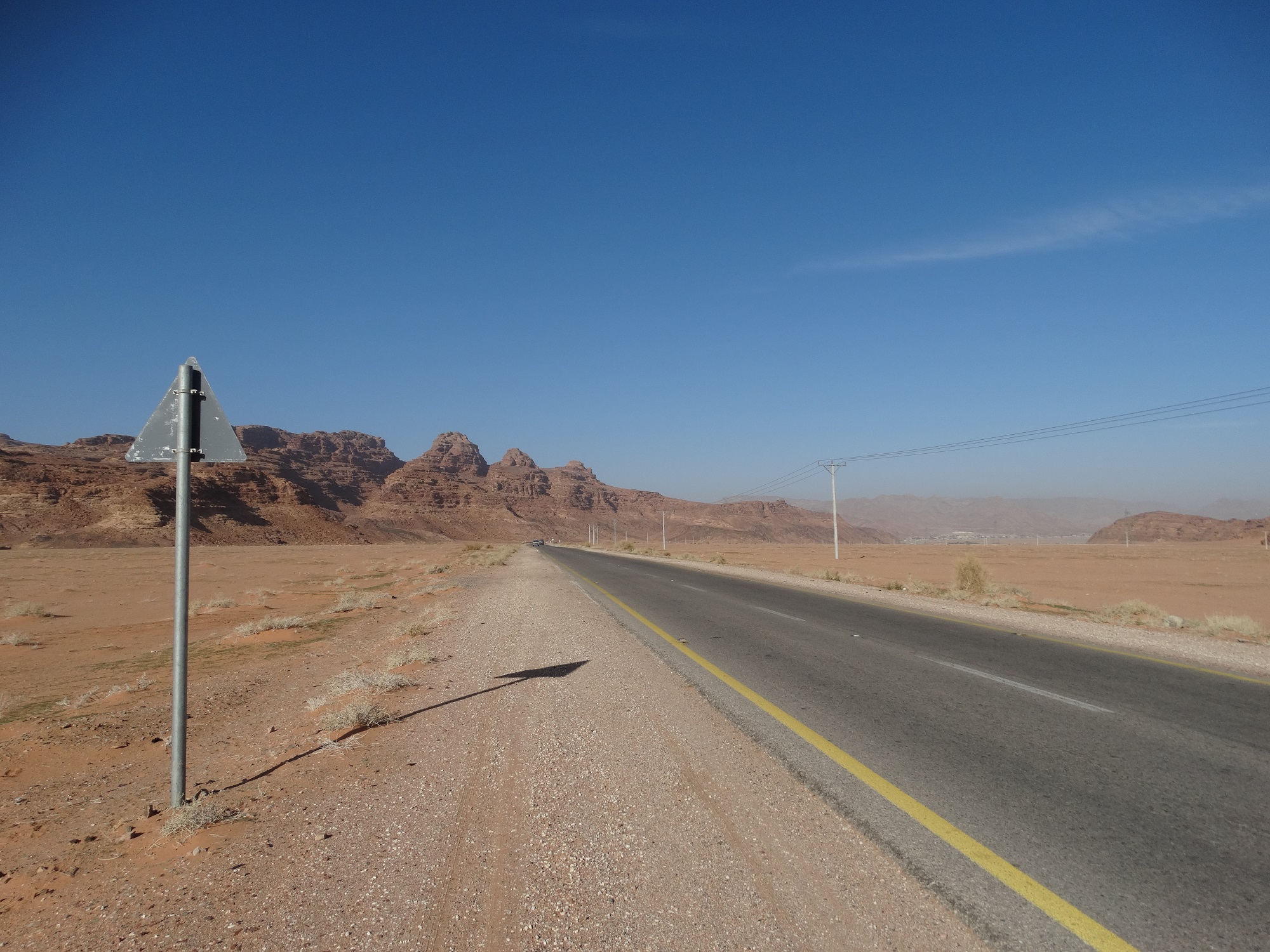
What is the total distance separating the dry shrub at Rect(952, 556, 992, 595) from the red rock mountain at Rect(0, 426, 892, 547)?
56.9 m

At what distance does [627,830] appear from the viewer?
369cm

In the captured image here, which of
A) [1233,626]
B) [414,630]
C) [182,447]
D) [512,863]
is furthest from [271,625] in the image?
[1233,626]

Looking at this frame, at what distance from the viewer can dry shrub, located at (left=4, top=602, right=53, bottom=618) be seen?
53.7 ft

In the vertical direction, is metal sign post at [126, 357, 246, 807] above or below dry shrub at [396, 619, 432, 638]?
above

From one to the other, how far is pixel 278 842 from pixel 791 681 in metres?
5.33

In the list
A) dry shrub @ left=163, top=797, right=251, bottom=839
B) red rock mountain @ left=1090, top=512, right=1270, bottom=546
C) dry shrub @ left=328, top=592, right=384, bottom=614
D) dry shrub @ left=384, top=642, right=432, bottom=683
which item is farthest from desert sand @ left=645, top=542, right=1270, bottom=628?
red rock mountain @ left=1090, top=512, right=1270, bottom=546

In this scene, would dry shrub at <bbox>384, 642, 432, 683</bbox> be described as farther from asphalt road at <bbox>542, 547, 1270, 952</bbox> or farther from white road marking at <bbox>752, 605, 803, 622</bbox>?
white road marking at <bbox>752, 605, 803, 622</bbox>

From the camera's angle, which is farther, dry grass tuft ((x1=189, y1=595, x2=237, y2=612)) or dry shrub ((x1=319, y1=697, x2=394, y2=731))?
dry grass tuft ((x1=189, y1=595, x2=237, y2=612))

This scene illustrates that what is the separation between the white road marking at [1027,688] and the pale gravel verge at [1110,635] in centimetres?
324

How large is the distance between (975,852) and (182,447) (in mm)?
5263

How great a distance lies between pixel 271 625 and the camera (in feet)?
43.3

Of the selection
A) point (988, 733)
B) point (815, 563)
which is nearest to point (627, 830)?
point (988, 733)

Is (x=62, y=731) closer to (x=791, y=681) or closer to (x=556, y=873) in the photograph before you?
(x=556, y=873)

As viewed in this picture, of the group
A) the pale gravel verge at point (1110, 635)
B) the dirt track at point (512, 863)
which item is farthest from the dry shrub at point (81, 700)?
the pale gravel verge at point (1110, 635)
